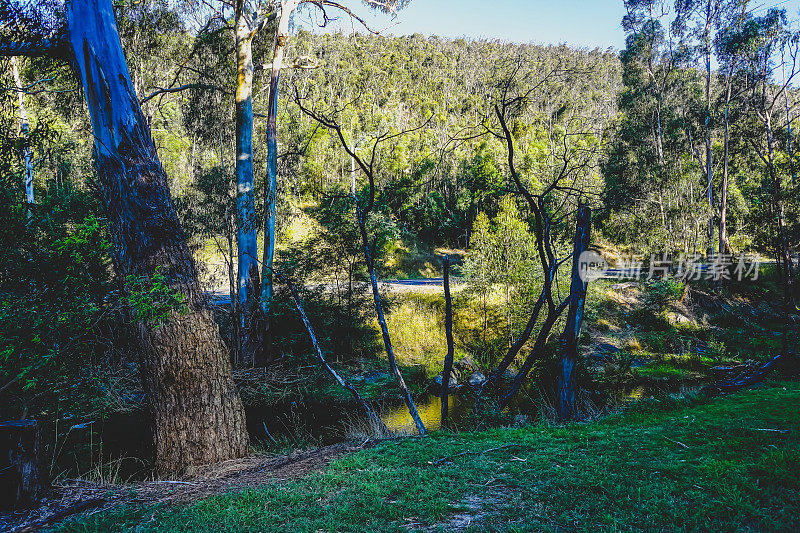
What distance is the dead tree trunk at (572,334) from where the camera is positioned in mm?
4570

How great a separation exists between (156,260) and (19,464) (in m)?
2.13

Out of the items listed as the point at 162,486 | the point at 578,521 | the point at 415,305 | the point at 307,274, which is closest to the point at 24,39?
the point at 162,486

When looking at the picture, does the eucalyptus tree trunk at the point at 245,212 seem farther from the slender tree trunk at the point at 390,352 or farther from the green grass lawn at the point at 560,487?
the green grass lawn at the point at 560,487

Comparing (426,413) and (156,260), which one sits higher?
(156,260)

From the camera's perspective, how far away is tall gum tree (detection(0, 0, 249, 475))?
14.6ft

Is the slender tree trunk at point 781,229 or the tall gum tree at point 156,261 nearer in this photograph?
the tall gum tree at point 156,261

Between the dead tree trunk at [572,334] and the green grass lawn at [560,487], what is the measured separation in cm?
86

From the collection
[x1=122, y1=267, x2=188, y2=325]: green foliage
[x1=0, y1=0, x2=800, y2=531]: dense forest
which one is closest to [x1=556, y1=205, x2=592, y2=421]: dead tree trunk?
[x1=0, y1=0, x2=800, y2=531]: dense forest

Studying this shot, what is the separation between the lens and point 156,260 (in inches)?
180

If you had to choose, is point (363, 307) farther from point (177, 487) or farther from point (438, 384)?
point (177, 487)

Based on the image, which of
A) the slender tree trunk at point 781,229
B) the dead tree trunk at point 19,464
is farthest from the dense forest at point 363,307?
the slender tree trunk at point 781,229

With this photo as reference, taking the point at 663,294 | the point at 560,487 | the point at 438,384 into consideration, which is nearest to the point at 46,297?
the point at 560,487

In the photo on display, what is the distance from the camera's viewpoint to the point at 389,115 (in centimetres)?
2828

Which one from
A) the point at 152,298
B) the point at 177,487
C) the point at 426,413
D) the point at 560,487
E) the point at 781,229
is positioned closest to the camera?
the point at 560,487
